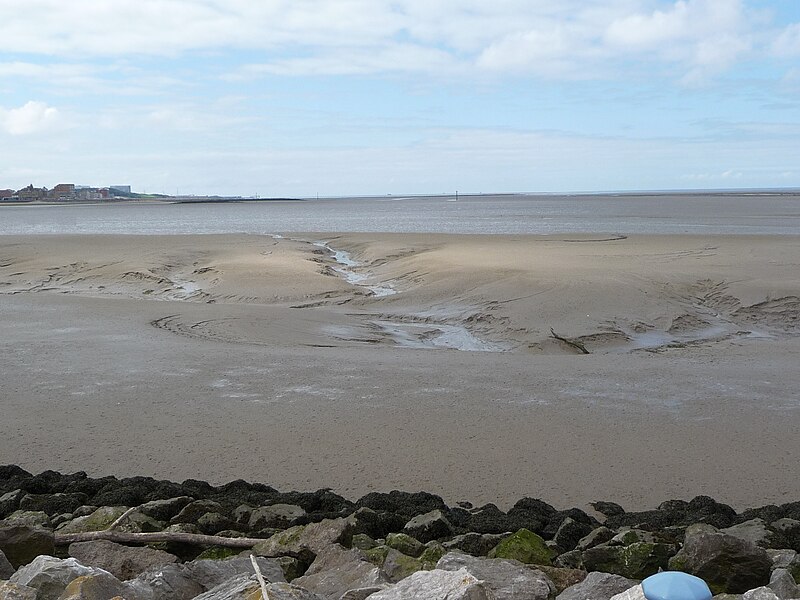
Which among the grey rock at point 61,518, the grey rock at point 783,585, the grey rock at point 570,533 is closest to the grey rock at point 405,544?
the grey rock at point 570,533

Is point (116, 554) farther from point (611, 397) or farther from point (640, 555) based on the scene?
point (611, 397)

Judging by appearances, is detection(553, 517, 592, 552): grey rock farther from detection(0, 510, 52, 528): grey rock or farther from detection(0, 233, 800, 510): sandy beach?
detection(0, 510, 52, 528): grey rock

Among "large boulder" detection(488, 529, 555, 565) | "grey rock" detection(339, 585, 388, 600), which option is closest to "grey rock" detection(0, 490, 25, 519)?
"grey rock" detection(339, 585, 388, 600)

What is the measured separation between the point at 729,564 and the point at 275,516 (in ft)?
9.31

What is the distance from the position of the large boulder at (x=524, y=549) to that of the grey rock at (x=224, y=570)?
4.11 feet

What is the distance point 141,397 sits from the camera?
8.56m

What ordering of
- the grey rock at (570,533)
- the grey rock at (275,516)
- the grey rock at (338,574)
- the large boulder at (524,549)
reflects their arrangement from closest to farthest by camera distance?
the grey rock at (338,574), the large boulder at (524,549), the grey rock at (570,533), the grey rock at (275,516)

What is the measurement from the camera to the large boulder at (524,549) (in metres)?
4.45

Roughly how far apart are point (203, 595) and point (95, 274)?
61.8ft

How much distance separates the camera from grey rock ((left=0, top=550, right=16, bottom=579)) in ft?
13.4

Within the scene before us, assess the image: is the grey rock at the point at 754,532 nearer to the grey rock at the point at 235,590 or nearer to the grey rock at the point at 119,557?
the grey rock at the point at 235,590

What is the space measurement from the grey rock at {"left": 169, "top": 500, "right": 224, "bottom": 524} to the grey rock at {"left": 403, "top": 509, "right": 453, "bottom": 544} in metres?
1.34

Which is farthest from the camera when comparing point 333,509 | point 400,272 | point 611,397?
point 400,272

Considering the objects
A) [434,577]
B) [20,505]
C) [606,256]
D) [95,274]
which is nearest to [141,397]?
[20,505]
